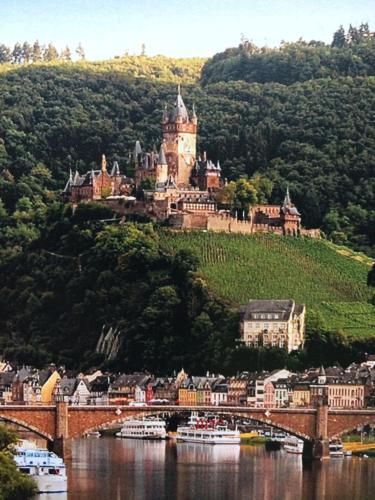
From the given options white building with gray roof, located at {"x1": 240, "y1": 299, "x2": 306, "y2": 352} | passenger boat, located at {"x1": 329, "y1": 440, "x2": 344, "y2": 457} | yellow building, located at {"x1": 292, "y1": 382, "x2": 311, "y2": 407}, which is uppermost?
white building with gray roof, located at {"x1": 240, "y1": 299, "x2": 306, "y2": 352}

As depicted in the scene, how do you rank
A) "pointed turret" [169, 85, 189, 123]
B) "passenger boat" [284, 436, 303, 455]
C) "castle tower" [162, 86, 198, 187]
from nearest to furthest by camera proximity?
"passenger boat" [284, 436, 303, 455] < "castle tower" [162, 86, 198, 187] < "pointed turret" [169, 85, 189, 123]

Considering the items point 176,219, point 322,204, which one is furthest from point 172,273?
point 322,204

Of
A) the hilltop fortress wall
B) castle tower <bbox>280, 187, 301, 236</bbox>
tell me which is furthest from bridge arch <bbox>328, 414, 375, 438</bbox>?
castle tower <bbox>280, 187, 301, 236</bbox>

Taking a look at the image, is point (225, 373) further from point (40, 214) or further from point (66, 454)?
point (40, 214)

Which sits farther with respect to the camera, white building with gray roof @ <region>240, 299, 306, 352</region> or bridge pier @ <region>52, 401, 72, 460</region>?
white building with gray roof @ <region>240, 299, 306, 352</region>

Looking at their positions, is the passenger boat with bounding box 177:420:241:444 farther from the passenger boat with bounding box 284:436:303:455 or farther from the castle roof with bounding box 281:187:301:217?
the castle roof with bounding box 281:187:301:217

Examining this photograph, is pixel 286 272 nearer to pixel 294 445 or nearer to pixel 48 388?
pixel 48 388

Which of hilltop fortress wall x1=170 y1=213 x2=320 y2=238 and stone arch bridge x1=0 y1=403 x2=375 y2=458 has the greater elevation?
hilltop fortress wall x1=170 y1=213 x2=320 y2=238
